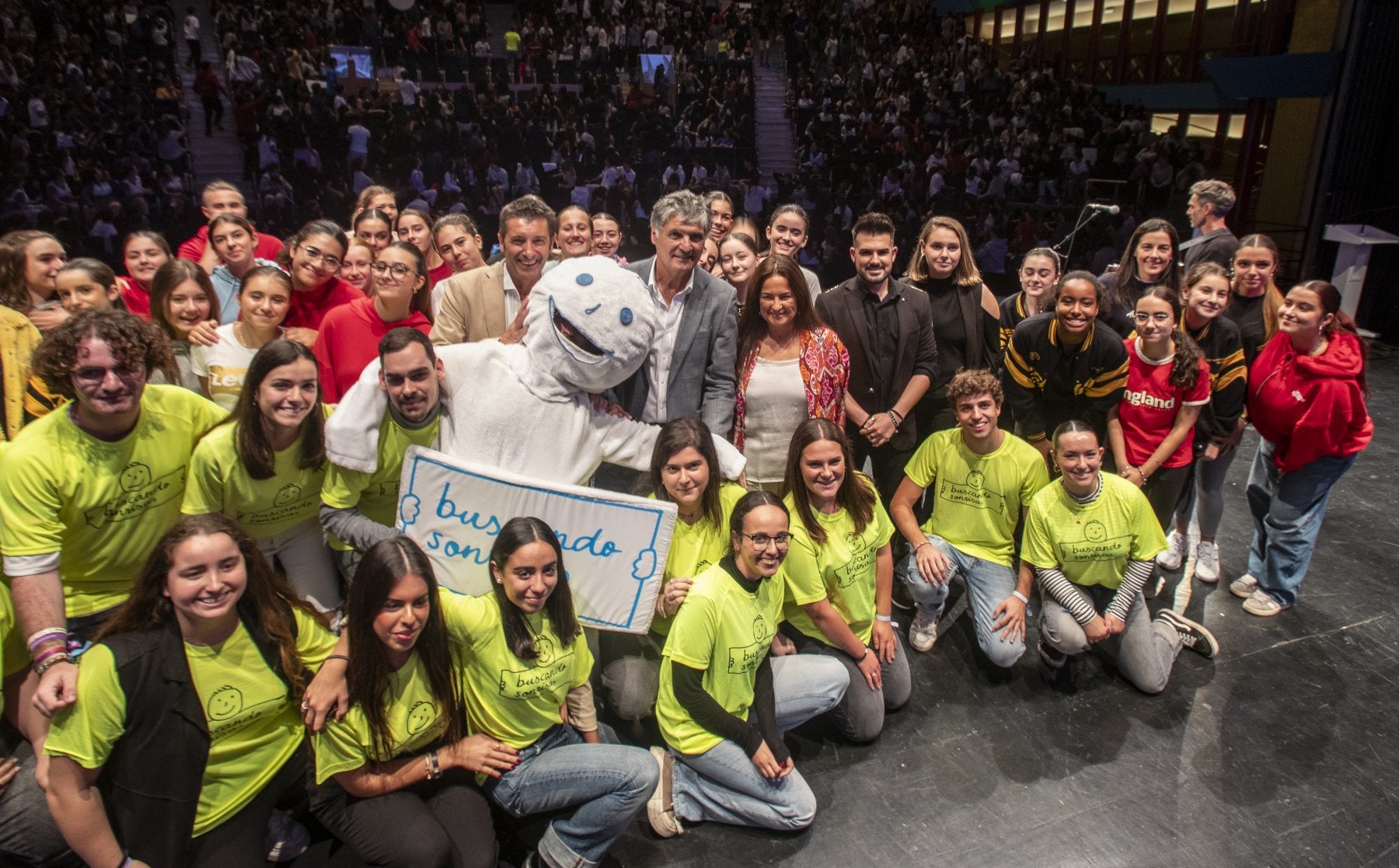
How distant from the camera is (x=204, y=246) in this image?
404 cm

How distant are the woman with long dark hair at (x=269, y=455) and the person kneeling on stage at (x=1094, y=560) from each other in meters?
2.43

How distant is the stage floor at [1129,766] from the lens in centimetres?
242

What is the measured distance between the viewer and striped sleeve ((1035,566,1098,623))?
3.05 metres

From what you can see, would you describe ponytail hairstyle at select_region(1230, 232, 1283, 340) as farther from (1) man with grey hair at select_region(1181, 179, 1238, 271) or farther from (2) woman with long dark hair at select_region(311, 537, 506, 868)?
(2) woman with long dark hair at select_region(311, 537, 506, 868)

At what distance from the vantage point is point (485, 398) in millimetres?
2398

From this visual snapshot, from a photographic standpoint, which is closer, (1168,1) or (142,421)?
(142,421)

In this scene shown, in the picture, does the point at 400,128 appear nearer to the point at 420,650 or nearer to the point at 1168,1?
the point at 420,650

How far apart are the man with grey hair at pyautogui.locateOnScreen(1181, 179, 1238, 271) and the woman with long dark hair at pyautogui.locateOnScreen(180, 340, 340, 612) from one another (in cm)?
410

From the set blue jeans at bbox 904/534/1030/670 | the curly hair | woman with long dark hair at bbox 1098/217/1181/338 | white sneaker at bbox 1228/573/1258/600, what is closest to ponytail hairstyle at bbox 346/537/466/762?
the curly hair

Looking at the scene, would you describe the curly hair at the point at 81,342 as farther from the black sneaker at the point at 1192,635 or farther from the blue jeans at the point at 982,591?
the black sneaker at the point at 1192,635

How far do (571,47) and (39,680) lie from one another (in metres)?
12.4

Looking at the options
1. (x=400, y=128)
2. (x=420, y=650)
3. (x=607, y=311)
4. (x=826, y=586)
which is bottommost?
(x=826, y=586)

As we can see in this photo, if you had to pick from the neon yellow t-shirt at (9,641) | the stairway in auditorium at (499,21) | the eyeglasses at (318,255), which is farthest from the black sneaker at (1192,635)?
the stairway in auditorium at (499,21)

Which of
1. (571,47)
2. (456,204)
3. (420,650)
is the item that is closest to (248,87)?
(456,204)
